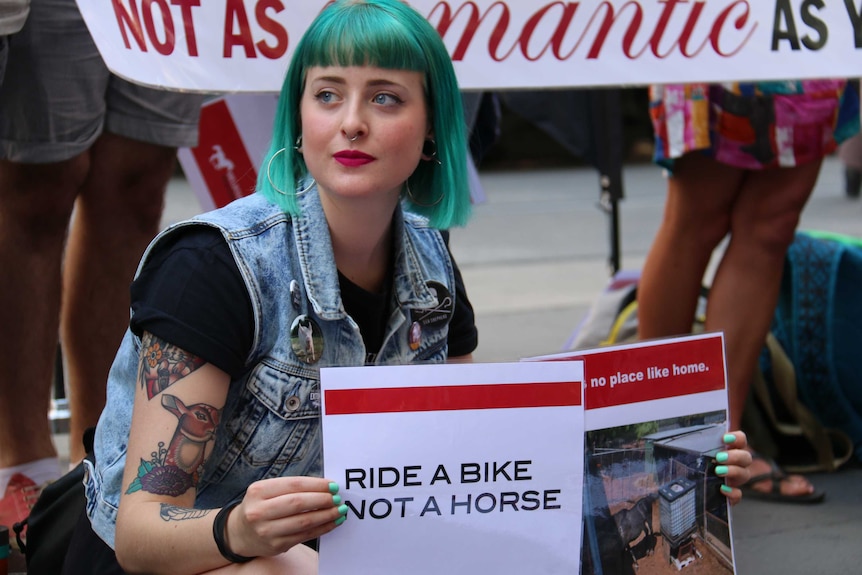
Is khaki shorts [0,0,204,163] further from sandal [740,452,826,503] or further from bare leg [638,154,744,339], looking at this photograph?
sandal [740,452,826,503]

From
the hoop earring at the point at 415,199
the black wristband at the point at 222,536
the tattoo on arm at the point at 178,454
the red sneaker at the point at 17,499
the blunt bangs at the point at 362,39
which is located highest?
the blunt bangs at the point at 362,39

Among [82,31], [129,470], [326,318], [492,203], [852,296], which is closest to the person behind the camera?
[129,470]

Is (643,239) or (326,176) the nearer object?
(326,176)

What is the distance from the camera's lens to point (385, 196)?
1.84m

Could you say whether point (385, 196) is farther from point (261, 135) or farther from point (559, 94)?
point (559, 94)

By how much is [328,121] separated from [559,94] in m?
2.42

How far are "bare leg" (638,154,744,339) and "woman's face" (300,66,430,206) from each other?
1.40m

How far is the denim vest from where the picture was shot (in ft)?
5.59

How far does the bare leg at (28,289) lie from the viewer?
2541 mm

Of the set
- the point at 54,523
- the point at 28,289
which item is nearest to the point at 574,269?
the point at 28,289

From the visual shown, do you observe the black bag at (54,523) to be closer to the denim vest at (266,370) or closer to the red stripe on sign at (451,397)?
the denim vest at (266,370)

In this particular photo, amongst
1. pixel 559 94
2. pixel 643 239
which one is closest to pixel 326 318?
pixel 559 94

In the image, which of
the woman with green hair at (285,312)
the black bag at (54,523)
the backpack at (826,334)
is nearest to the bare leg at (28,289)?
the black bag at (54,523)

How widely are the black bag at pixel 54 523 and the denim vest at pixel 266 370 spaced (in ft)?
0.39
